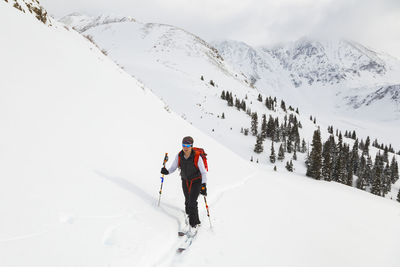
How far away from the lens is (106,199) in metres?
5.68

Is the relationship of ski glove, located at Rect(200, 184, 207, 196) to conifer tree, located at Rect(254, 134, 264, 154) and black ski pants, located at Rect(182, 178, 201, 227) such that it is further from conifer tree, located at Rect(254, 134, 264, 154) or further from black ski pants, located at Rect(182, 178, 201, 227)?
conifer tree, located at Rect(254, 134, 264, 154)

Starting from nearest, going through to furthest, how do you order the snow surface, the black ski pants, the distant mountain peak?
1. the snow surface
2. the black ski pants
3. the distant mountain peak

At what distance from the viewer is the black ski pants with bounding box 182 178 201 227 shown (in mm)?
6083

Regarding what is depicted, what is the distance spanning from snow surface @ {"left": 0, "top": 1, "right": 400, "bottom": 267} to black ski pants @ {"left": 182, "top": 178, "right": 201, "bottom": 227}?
423 millimetres

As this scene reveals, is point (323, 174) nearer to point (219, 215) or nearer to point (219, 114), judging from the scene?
point (219, 114)

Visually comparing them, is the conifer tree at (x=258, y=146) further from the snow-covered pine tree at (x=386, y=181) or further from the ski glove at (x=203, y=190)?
the ski glove at (x=203, y=190)

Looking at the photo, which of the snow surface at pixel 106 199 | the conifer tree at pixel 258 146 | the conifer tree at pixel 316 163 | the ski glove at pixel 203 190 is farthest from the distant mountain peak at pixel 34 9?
the conifer tree at pixel 316 163

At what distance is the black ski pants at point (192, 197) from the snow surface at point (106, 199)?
1.39 ft

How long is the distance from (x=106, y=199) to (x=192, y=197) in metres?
2.13

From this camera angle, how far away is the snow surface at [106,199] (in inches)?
172

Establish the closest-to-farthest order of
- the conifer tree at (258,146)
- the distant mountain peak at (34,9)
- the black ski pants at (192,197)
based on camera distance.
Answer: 1. the black ski pants at (192,197)
2. the distant mountain peak at (34,9)
3. the conifer tree at (258,146)

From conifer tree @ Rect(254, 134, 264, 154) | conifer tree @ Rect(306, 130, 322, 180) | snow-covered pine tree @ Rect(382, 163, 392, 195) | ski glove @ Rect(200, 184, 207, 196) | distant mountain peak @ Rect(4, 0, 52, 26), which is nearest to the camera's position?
ski glove @ Rect(200, 184, 207, 196)

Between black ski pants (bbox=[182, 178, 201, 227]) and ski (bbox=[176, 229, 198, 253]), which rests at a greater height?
black ski pants (bbox=[182, 178, 201, 227])

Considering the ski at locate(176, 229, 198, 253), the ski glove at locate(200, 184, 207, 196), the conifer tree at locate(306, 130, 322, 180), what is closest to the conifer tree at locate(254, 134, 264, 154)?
the conifer tree at locate(306, 130, 322, 180)
